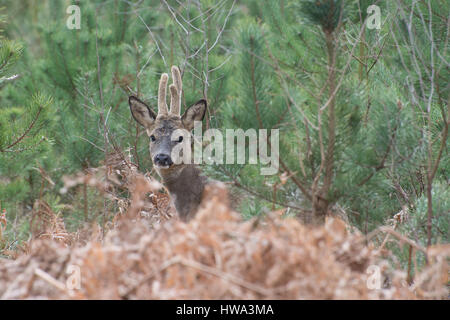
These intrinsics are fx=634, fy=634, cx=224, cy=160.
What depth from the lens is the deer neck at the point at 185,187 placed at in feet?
19.1

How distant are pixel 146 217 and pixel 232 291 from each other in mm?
2784

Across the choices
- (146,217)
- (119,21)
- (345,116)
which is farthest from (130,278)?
(119,21)

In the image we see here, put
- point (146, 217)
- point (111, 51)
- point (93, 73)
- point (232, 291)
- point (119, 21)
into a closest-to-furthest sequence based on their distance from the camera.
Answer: point (232, 291) < point (146, 217) < point (93, 73) < point (111, 51) < point (119, 21)

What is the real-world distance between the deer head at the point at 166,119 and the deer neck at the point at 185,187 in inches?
2.6

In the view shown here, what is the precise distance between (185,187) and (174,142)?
2.00ft

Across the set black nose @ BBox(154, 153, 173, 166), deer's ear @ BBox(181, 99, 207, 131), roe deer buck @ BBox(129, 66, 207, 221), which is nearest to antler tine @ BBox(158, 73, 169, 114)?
roe deer buck @ BBox(129, 66, 207, 221)

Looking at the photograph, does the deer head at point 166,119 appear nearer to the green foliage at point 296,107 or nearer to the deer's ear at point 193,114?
the deer's ear at point 193,114

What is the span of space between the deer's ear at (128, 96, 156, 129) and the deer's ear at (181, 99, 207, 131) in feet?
1.15

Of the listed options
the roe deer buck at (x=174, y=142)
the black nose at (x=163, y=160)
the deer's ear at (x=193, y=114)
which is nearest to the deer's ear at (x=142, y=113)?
the roe deer buck at (x=174, y=142)

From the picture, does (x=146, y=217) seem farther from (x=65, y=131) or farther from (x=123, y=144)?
(x=65, y=131)

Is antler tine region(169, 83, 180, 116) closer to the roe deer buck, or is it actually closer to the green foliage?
the roe deer buck

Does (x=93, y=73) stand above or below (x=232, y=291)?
above

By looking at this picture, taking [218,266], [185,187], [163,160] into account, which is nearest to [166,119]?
[163,160]

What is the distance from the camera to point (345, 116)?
392 centimetres
